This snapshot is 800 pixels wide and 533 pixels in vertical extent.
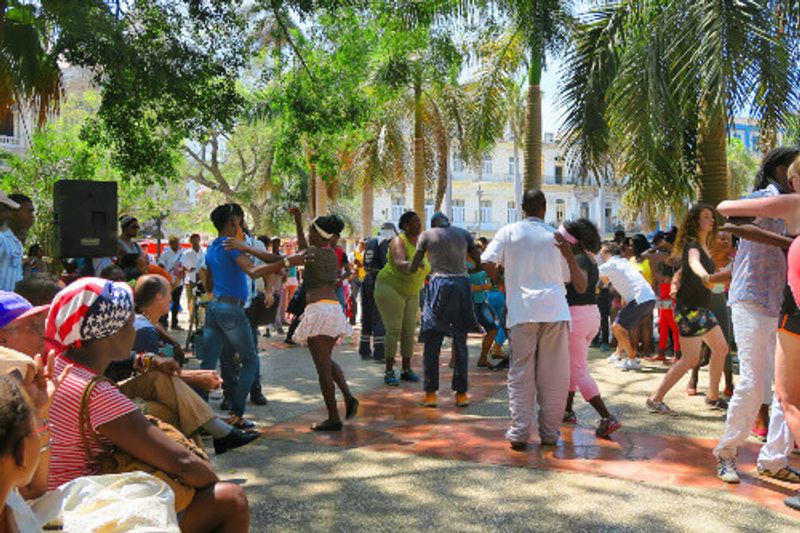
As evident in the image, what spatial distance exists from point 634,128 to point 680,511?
6.78 m

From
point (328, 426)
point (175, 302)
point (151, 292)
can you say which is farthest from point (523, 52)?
point (151, 292)

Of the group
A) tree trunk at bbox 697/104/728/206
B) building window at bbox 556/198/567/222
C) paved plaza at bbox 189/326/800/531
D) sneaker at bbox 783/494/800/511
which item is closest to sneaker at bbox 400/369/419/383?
paved plaza at bbox 189/326/800/531

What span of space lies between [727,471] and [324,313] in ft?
9.85

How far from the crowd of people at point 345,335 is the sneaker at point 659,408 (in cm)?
2

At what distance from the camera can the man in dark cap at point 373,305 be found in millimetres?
10382

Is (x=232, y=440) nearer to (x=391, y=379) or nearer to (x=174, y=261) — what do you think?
(x=391, y=379)

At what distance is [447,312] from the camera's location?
7203 mm

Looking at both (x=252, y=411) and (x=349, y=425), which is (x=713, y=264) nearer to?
(x=349, y=425)

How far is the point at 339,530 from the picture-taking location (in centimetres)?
412

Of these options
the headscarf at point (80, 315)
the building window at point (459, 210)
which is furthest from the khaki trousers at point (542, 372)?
the building window at point (459, 210)

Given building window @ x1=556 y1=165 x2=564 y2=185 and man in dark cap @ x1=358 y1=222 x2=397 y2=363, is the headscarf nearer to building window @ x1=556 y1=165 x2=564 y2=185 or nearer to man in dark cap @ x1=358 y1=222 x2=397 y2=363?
man in dark cap @ x1=358 y1=222 x2=397 y2=363

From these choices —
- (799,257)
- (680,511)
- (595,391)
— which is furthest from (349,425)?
(799,257)

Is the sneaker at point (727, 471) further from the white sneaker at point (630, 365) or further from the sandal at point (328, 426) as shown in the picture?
the white sneaker at point (630, 365)

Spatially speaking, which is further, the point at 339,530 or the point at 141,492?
the point at 339,530
